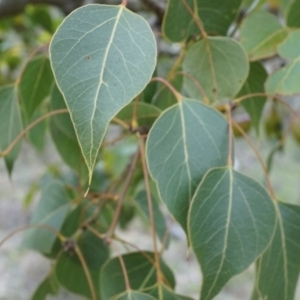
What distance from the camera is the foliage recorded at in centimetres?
29

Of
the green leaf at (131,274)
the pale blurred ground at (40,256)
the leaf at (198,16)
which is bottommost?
the pale blurred ground at (40,256)

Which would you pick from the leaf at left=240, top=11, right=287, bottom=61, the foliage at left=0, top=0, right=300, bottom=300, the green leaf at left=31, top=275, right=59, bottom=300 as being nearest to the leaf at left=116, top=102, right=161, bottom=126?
the foliage at left=0, top=0, right=300, bottom=300

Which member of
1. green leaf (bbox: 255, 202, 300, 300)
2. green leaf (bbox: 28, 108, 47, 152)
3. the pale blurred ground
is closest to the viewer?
green leaf (bbox: 255, 202, 300, 300)

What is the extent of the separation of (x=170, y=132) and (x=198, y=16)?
132 millimetres

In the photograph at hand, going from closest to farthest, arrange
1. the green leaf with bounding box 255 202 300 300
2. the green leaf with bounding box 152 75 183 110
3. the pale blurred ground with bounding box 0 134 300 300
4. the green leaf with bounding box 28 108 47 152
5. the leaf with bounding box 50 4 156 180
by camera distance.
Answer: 1. the leaf with bounding box 50 4 156 180
2. the green leaf with bounding box 255 202 300 300
3. the green leaf with bounding box 152 75 183 110
4. the green leaf with bounding box 28 108 47 152
5. the pale blurred ground with bounding box 0 134 300 300

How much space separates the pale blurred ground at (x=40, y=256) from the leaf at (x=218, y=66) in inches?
24.0

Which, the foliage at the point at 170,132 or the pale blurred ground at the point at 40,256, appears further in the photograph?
the pale blurred ground at the point at 40,256

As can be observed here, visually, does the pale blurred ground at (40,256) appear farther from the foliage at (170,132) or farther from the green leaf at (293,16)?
the green leaf at (293,16)

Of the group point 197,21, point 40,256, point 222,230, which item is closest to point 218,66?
point 197,21

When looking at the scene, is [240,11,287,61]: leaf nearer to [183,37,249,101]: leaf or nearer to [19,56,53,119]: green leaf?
[183,37,249,101]: leaf

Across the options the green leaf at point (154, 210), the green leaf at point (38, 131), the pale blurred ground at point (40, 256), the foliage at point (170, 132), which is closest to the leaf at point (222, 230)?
the foliage at point (170, 132)

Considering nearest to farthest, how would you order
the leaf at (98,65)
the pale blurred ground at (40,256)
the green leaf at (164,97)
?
1. the leaf at (98,65)
2. the green leaf at (164,97)
3. the pale blurred ground at (40,256)

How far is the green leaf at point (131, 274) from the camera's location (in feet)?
1.36

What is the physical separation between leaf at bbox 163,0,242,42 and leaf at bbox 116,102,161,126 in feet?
0.19
